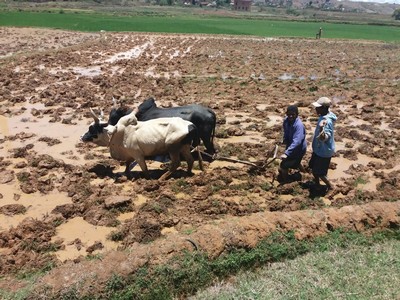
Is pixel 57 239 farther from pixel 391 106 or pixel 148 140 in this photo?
pixel 391 106

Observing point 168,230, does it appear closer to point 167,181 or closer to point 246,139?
point 167,181

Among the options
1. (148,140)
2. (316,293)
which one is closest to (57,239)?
(148,140)

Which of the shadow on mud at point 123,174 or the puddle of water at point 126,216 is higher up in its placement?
the puddle of water at point 126,216

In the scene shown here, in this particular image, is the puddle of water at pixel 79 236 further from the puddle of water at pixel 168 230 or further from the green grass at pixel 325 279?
the green grass at pixel 325 279

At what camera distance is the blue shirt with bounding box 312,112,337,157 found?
626cm

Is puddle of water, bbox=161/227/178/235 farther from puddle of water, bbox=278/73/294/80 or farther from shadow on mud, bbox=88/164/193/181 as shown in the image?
puddle of water, bbox=278/73/294/80

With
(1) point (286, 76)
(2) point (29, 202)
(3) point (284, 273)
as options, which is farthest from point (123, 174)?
(1) point (286, 76)

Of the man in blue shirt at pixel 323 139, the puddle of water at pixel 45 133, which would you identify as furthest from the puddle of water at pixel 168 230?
the puddle of water at pixel 45 133

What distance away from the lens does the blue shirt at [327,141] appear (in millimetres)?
6258

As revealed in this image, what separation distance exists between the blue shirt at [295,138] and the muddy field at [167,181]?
621 millimetres

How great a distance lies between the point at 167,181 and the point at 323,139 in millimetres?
2780

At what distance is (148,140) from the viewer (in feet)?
23.1

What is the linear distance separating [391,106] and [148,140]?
946 centimetres

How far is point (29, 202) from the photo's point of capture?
21.4ft
